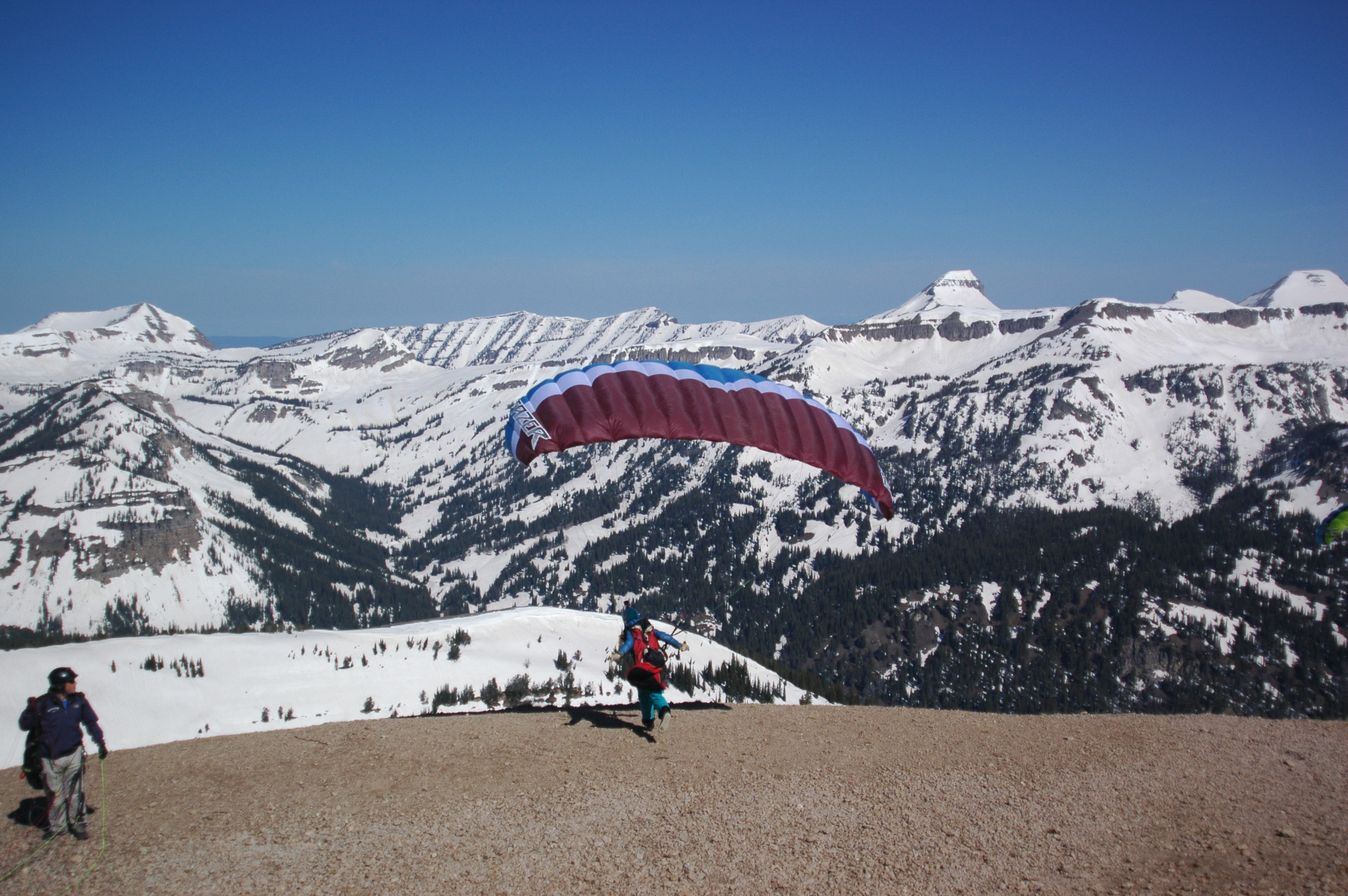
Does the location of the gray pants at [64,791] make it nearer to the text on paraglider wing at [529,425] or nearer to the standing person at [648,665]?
the standing person at [648,665]

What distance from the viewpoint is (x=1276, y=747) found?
15727 millimetres

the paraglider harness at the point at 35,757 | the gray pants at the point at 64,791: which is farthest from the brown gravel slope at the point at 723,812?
the paraglider harness at the point at 35,757

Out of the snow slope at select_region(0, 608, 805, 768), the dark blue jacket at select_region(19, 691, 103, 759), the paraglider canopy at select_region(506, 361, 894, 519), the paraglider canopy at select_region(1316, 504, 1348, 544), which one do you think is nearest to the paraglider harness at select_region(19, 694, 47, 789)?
the dark blue jacket at select_region(19, 691, 103, 759)

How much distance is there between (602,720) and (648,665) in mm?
2821

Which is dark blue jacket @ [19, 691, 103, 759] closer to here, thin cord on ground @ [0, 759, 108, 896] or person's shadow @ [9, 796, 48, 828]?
person's shadow @ [9, 796, 48, 828]

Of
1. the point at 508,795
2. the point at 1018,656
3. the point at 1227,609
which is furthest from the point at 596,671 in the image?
the point at 1227,609

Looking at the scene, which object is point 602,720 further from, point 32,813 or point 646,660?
point 32,813

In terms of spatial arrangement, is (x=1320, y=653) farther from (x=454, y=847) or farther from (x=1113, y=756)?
(x=454, y=847)

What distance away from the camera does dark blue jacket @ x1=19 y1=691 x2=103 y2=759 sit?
12297 millimetres

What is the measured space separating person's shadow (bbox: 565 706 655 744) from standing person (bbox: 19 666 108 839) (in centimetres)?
985

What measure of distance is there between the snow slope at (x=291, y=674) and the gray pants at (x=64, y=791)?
169 ft

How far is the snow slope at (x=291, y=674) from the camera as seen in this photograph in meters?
69.2

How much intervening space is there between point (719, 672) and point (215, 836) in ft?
229

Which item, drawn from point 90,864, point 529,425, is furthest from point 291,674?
point 90,864
